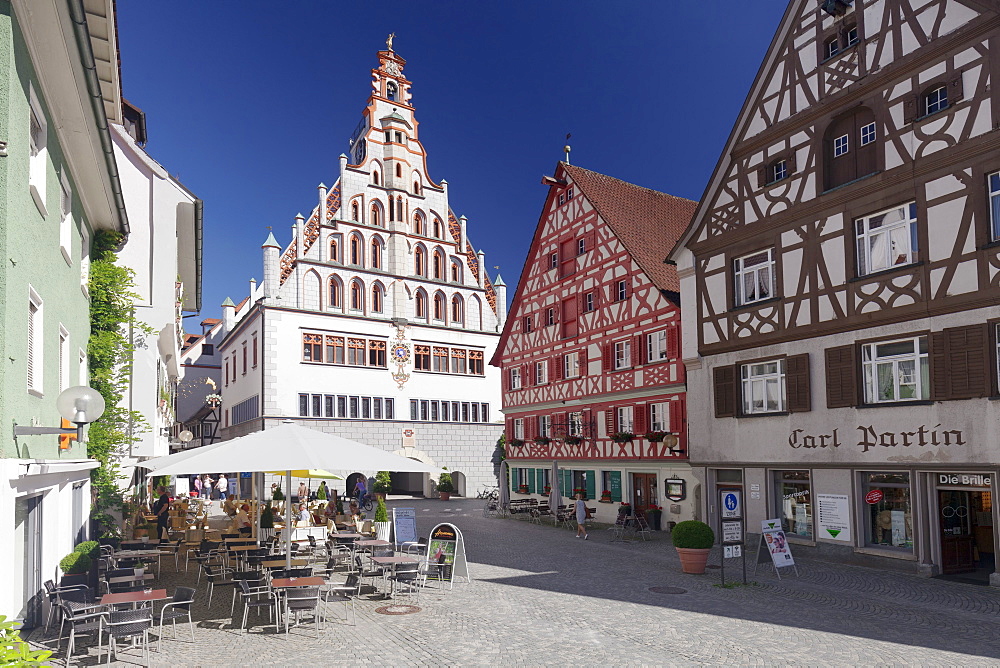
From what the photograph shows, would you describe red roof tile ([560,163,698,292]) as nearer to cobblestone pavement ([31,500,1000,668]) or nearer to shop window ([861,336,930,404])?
shop window ([861,336,930,404])

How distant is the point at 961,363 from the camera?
14.9 m

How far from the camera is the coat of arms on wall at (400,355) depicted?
41.1 metres

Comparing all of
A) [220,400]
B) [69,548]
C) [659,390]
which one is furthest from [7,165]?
[220,400]

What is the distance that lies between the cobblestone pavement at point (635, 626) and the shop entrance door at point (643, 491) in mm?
8785

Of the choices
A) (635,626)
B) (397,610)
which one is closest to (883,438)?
(635,626)

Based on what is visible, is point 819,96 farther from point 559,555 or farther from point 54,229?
point 54,229

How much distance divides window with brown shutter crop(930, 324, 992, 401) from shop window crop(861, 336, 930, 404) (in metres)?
0.37

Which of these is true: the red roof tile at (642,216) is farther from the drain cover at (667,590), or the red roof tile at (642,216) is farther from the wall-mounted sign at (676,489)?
the drain cover at (667,590)

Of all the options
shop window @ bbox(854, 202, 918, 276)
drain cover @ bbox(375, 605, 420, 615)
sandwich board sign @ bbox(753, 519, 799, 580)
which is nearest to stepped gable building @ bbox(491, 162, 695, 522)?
sandwich board sign @ bbox(753, 519, 799, 580)

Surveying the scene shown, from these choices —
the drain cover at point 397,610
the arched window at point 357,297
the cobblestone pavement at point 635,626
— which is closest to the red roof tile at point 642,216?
the cobblestone pavement at point 635,626

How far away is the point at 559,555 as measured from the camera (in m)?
19.7

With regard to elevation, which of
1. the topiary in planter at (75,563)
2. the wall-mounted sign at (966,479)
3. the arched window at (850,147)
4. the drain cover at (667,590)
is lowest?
the drain cover at (667,590)

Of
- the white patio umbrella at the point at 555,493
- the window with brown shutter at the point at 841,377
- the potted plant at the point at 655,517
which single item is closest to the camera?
the window with brown shutter at the point at 841,377

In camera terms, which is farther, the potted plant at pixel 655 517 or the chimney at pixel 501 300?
the chimney at pixel 501 300
